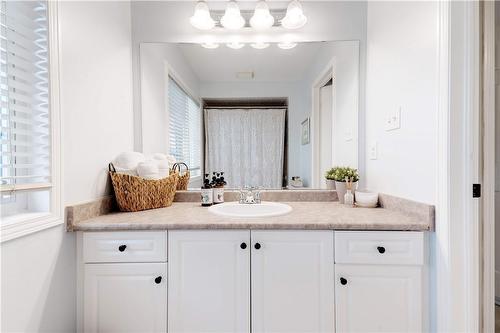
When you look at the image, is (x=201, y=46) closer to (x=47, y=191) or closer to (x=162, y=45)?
(x=162, y=45)

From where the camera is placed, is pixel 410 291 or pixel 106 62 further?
pixel 106 62

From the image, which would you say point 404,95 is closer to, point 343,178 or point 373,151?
point 373,151

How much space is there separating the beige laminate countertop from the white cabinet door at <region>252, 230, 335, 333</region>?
0.05 meters

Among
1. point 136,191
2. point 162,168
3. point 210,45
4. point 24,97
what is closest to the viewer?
point 24,97

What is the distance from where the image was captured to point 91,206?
4.29ft

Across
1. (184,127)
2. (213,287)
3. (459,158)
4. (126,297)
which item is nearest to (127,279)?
(126,297)

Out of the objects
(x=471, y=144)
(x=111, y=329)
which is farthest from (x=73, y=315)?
(x=471, y=144)

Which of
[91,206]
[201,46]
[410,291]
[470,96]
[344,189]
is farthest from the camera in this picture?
[201,46]

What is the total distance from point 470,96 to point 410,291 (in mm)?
875

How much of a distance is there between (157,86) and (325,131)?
1232mm

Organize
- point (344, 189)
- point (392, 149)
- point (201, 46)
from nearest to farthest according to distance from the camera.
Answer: point (392, 149)
point (344, 189)
point (201, 46)

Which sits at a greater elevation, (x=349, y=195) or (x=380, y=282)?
(x=349, y=195)

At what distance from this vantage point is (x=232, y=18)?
1.69 m

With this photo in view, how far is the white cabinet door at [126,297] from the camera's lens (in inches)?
47.4
